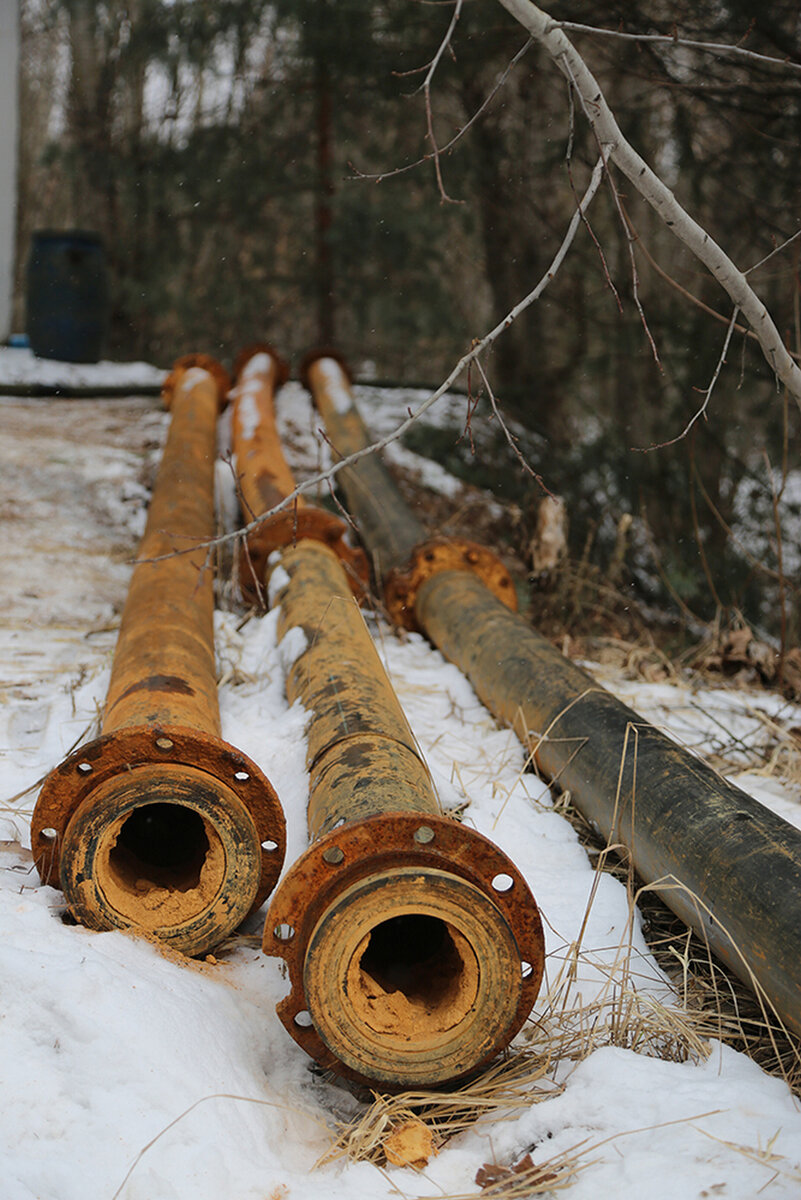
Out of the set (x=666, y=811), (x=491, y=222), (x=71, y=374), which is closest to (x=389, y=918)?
(x=666, y=811)

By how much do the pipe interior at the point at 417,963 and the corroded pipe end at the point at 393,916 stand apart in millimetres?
33

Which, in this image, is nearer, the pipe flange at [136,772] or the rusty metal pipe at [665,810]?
the rusty metal pipe at [665,810]

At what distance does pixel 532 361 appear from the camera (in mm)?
7258

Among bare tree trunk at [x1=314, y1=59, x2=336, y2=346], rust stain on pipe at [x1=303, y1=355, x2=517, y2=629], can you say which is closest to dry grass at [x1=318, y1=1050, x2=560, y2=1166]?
rust stain on pipe at [x1=303, y1=355, x2=517, y2=629]

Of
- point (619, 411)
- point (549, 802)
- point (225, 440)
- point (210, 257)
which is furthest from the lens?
point (210, 257)

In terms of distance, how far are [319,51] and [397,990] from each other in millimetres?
7437

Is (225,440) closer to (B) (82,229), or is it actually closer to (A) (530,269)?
(A) (530,269)

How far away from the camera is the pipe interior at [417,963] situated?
1.72 metres

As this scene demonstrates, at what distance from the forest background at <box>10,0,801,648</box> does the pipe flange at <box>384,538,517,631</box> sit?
1.06 m

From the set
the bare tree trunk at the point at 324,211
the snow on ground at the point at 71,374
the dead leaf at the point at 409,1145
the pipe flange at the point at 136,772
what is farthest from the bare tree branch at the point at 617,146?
the snow on ground at the point at 71,374

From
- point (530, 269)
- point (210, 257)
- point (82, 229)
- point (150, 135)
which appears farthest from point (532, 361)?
point (82, 229)

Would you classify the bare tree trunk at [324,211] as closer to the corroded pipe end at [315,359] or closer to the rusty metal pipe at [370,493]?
the corroded pipe end at [315,359]

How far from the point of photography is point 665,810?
2178 mm

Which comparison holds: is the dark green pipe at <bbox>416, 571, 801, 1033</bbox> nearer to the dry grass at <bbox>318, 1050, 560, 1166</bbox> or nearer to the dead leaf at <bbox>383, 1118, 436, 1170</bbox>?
the dry grass at <bbox>318, 1050, 560, 1166</bbox>
